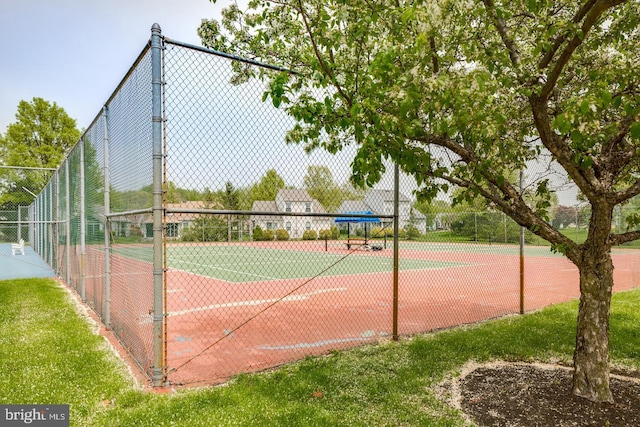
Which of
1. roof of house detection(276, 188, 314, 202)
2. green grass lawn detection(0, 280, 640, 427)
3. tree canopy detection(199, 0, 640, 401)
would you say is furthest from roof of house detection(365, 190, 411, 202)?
green grass lawn detection(0, 280, 640, 427)

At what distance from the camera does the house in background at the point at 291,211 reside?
15.7ft

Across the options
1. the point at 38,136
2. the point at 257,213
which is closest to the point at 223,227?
the point at 257,213

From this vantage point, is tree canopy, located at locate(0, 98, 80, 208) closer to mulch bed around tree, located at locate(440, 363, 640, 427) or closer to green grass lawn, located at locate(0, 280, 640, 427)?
green grass lawn, located at locate(0, 280, 640, 427)

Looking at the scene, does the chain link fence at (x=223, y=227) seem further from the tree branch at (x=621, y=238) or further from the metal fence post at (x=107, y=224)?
the tree branch at (x=621, y=238)

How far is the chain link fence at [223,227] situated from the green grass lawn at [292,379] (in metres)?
0.44

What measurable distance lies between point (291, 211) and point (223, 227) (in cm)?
84

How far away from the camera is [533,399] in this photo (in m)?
3.97

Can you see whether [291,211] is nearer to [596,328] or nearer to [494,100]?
[494,100]

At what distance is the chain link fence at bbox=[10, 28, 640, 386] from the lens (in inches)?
165

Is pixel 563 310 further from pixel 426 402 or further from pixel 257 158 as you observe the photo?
pixel 257 158

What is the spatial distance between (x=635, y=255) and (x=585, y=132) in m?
14.9

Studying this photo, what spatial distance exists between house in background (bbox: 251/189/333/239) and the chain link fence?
0.7 inches

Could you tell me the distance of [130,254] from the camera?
5.29 meters

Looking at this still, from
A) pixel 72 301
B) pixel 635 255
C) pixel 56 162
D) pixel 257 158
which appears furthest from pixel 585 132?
pixel 56 162
